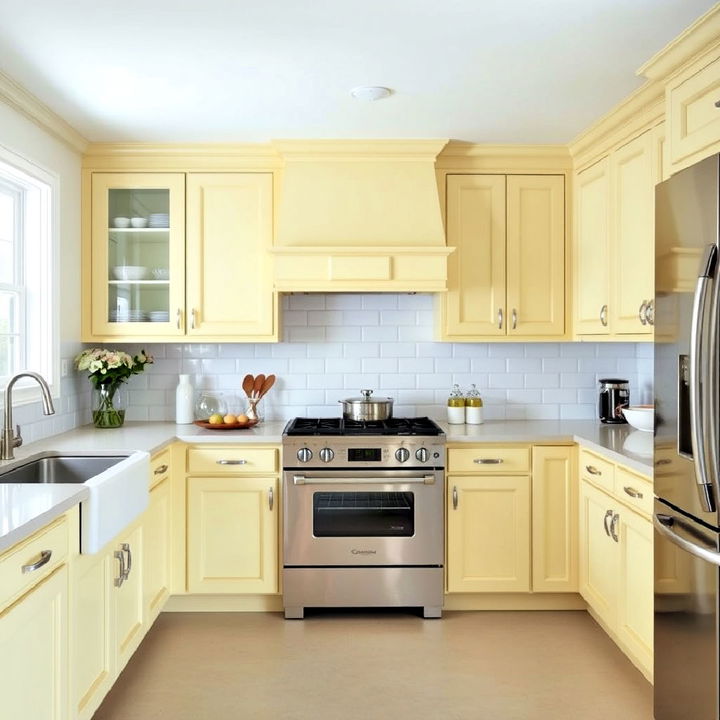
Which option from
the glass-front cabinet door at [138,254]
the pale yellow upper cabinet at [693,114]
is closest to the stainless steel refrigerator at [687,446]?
the pale yellow upper cabinet at [693,114]

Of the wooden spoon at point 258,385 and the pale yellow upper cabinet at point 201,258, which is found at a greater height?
the pale yellow upper cabinet at point 201,258

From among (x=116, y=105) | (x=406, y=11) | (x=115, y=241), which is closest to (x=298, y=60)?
(x=406, y=11)

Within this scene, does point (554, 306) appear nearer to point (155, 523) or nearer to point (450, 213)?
point (450, 213)

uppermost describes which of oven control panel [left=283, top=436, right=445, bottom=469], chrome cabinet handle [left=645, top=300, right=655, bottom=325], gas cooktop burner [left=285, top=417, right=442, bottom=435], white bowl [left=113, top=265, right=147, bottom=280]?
white bowl [left=113, top=265, right=147, bottom=280]

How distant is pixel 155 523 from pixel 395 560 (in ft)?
3.86

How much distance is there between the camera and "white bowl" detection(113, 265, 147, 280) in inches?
152

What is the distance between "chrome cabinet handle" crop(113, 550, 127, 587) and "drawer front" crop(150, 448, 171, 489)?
541 mm

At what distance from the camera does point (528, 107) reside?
3.24 m

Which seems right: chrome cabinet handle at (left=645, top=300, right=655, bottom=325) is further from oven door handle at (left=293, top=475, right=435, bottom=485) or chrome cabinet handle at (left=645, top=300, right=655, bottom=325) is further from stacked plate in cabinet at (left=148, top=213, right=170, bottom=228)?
stacked plate in cabinet at (left=148, top=213, right=170, bottom=228)

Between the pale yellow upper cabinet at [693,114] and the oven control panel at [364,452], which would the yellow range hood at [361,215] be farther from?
the pale yellow upper cabinet at [693,114]

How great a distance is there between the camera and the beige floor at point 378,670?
2674 millimetres

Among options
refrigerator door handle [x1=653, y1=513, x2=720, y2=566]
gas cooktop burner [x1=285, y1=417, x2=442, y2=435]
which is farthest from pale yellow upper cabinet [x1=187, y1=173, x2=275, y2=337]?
refrigerator door handle [x1=653, y1=513, x2=720, y2=566]

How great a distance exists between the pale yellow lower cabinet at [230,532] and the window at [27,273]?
981mm

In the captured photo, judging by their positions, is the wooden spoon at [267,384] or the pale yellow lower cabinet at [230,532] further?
the wooden spoon at [267,384]
